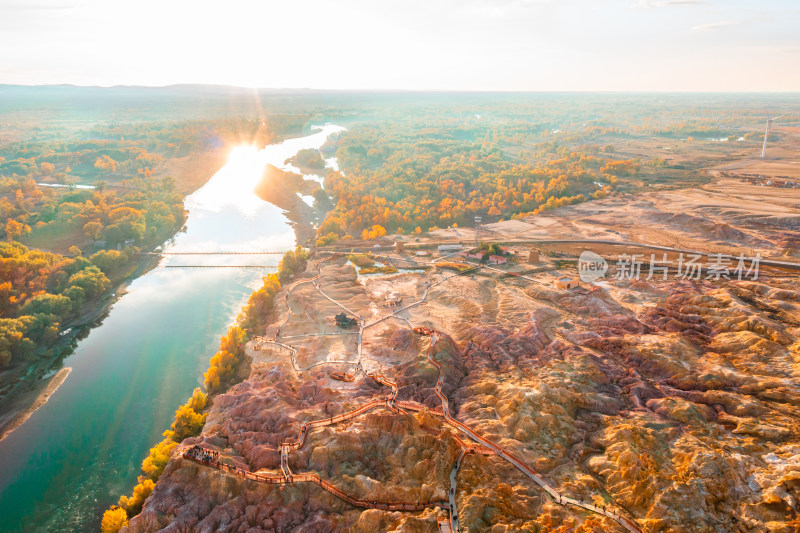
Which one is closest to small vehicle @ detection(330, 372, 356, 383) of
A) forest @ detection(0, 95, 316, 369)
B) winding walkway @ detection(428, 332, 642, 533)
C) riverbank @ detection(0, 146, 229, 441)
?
winding walkway @ detection(428, 332, 642, 533)

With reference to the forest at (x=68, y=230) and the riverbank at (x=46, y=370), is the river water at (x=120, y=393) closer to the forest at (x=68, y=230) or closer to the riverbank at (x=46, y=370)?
the riverbank at (x=46, y=370)

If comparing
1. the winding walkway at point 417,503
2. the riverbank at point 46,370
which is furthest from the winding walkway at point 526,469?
the riverbank at point 46,370

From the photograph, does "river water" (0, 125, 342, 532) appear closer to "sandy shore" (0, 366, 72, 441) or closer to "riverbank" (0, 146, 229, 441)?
"sandy shore" (0, 366, 72, 441)

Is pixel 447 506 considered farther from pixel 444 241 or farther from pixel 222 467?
pixel 444 241

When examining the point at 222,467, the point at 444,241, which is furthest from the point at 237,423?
the point at 444,241

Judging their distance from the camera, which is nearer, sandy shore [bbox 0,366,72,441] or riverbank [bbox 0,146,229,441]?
sandy shore [bbox 0,366,72,441]

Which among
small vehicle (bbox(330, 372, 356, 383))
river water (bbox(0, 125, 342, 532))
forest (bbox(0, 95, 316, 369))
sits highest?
forest (bbox(0, 95, 316, 369))
